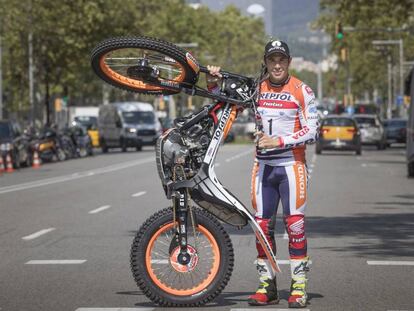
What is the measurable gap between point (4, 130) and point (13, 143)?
1.74ft

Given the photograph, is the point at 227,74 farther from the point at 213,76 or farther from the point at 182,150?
the point at 182,150

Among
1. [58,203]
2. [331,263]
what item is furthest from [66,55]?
[331,263]

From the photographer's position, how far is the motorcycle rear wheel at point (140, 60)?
929 centimetres

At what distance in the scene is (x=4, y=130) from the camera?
141 ft

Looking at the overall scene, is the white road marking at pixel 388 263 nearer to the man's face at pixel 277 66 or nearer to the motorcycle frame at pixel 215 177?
the motorcycle frame at pixel 215 177

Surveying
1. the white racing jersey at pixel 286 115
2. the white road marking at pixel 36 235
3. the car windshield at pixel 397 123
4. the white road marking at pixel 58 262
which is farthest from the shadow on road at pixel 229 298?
the car windshield at pixel 397 123

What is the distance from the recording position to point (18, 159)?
142 ft

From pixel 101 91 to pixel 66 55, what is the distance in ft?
133

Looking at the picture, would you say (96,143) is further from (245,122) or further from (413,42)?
(245,122)

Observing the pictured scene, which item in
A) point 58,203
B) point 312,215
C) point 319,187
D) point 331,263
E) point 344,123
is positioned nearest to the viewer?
point 331,263

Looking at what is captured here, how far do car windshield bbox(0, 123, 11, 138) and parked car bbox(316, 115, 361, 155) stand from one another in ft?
48.3

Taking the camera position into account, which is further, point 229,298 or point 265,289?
point 229,298

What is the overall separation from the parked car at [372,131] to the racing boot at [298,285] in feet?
184

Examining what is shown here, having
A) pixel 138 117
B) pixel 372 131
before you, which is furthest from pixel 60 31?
pixel 372 131
